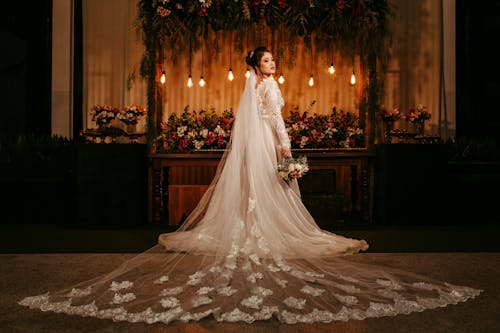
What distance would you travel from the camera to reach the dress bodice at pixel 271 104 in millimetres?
4988

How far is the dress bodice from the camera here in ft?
16.4

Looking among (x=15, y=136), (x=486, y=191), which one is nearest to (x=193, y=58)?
(x=15, y=136)

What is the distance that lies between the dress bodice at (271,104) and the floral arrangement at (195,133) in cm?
207

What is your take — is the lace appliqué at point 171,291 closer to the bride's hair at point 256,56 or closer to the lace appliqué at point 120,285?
the lace appliqué at point 120,285

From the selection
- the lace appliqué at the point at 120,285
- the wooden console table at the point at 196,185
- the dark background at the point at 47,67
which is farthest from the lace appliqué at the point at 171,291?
the dark background at the point at 47,67

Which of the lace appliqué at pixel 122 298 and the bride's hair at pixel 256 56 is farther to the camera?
the bride's hair at pixel 256 56

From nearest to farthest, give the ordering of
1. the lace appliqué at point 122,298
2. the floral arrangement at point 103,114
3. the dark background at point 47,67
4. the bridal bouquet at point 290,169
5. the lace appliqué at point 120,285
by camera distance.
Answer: the lace appliqué at point 122,298 → the lace appliqué at point 120,285 → the bridal bouquet at point 290,169 → the floral arrangement at point 103,114 → the dark background at point 47,67

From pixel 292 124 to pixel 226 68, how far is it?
1.56 metres

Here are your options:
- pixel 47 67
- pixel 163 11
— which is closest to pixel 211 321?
pixel 163 11

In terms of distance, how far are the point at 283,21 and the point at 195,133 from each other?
2066 mm

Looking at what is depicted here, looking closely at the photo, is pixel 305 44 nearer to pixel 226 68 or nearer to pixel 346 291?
pixel 226 68

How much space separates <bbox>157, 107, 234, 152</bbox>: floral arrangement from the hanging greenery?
16.5 inches

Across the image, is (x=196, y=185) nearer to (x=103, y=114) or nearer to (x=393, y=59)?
(x=103, y=114)

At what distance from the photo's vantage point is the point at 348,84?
8109mm
